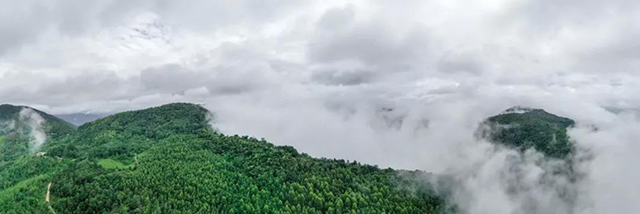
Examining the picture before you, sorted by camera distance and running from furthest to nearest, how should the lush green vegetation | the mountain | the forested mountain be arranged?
the lush green vegetation, the mountain, the forested mountain

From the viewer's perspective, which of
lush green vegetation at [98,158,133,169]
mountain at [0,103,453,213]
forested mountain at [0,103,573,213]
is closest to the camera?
forested mountain at [0,103,573,213]

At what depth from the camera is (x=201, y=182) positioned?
138 m

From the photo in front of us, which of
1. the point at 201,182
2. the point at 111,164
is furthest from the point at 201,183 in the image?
the point at 111,164

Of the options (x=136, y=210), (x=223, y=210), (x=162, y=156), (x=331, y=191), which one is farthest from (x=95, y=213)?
(x=331, y=191)

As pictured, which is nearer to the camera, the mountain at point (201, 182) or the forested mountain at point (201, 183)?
the forested mountain at point (201, 183)

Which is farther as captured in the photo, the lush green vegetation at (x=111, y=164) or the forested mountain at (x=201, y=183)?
the lush green vegetation at (x=111, y=164)

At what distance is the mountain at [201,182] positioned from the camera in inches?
4291

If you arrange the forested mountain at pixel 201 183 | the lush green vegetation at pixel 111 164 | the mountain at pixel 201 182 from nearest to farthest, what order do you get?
the forested mountain at pixel 201 183, the mountain at pixel 201 182, the lush green vegetation at pixel 111 164

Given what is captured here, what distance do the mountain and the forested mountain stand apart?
0.31 m

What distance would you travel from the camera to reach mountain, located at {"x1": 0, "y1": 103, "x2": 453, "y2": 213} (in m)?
109

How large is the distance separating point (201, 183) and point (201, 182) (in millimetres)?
933

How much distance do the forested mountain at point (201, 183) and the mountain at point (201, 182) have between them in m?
0.31

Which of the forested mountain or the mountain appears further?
the mountain

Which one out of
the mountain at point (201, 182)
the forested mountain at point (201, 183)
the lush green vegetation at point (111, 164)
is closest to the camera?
the forested mountain at point (201, 183)
